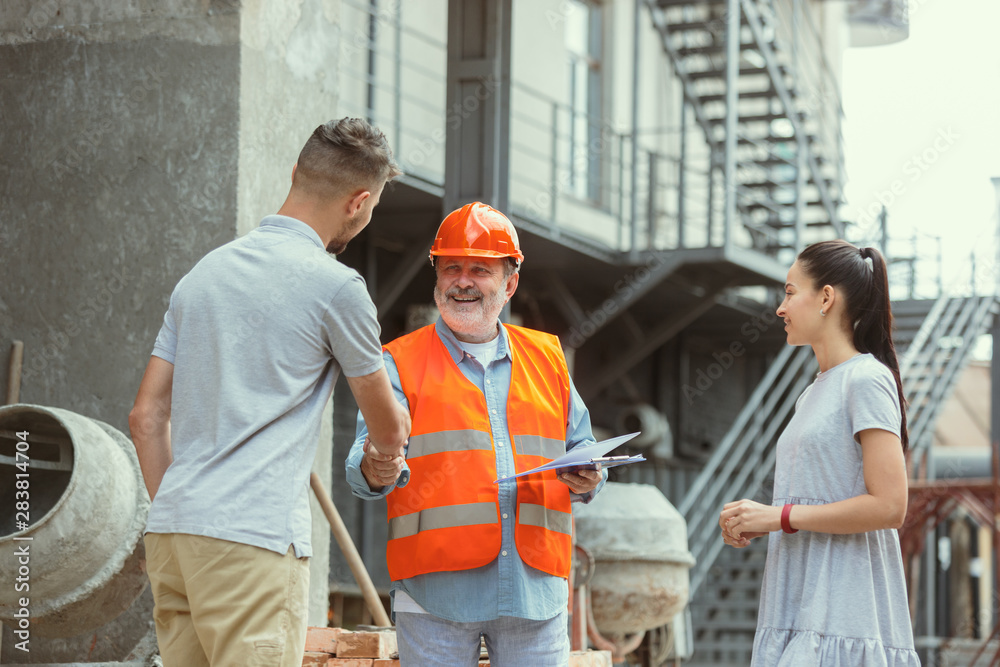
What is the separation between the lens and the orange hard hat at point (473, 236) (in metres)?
3.49

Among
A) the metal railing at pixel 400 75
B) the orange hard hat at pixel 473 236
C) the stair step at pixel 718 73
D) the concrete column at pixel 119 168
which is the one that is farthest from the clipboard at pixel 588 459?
the stair step at pixel 718 73

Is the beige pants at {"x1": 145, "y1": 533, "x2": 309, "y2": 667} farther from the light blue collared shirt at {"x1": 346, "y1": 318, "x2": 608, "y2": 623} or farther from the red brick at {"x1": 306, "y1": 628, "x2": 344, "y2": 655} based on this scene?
the red brick at {"x1": 306, "y1": 628, "x2": 344, "y2": 655}

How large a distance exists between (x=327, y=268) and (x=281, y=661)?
2.87 ft

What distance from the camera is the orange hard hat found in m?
3.49

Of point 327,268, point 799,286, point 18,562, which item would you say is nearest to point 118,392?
point 18,562

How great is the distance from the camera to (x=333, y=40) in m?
5.82

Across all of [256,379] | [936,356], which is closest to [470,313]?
[256,379]

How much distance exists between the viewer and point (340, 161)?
2.87m

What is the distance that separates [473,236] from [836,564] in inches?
52.7

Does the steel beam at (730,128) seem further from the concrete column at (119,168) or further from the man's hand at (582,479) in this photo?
the man's hand at (582,479)

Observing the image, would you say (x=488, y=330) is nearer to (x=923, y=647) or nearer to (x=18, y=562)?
(x=18, y=562)

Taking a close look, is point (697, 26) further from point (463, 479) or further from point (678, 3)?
point (463, 479)

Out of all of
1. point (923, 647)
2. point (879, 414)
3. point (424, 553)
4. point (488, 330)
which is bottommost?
point (923, 647)

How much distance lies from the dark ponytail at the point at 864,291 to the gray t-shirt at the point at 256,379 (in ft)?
4.12
